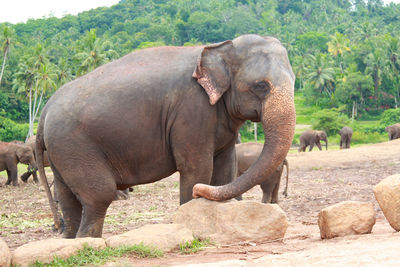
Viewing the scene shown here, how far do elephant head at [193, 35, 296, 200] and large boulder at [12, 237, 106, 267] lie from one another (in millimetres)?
1334

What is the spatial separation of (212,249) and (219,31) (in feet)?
393

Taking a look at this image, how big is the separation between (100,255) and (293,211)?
222 inches

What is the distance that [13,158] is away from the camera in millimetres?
20312

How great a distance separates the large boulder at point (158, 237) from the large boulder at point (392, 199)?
1983 mm

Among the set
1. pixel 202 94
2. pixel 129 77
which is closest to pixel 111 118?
pixel 129 77

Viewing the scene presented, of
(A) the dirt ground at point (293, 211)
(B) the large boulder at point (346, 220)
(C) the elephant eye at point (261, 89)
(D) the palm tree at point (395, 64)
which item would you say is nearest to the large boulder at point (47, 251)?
(A) the dirt ground at point (293, 211)

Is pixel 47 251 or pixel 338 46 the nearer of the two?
pixel 47 251

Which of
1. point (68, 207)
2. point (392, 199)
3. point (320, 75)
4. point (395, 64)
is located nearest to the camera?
point (392, 199)

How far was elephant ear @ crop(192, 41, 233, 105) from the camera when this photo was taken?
583cm

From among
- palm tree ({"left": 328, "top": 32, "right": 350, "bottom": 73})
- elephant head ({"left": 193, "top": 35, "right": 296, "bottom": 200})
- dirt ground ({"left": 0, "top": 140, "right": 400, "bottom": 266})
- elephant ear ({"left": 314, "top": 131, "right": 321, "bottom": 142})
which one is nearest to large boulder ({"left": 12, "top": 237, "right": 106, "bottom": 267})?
dirt ground ({"left": 0, "top": 140, "right": 400, "bottom": 266})

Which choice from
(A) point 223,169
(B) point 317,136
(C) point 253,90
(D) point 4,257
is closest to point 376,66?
(B) point 317,136

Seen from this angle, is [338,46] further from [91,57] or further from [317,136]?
[317,136]

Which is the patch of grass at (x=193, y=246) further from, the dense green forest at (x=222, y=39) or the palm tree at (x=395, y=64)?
the palm tree at (x=395, y=64)

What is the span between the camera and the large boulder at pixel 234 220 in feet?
18.8
